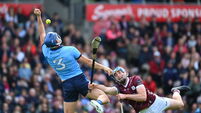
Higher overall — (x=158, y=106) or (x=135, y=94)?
(x=135, y=94)

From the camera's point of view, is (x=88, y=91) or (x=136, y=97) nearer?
(x=136, y=97)

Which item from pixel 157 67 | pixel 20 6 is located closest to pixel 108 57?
pixel 157 67

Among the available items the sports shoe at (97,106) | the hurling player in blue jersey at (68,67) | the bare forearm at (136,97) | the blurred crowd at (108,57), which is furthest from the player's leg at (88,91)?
the blurred crowd at (108,57)

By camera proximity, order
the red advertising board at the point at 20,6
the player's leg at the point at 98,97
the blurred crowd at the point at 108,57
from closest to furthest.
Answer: the player's leg at the point at 98,97
the blurred crowd at the point at 108,57
the red advertising board at the point at 20,6

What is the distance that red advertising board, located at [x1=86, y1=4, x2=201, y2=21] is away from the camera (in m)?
31.0

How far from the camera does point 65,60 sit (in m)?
18.7

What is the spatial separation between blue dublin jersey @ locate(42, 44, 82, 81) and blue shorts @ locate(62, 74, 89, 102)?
0.10m

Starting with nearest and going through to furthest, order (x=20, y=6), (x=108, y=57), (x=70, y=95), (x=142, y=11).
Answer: (x=70, y=95)
(x=108, y=57)
(x=20, y=6)
(x=142, y=11)

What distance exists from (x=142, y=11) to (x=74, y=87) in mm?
13282

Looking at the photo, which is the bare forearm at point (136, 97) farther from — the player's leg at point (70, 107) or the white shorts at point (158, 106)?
the player's leg at point (70, 107)

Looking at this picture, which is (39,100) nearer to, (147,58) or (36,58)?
(36,58)

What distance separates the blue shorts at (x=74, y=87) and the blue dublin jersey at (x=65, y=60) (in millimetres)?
100

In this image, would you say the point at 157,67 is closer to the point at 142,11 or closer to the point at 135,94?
the point at 142,11

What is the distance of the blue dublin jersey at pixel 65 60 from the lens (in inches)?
736
